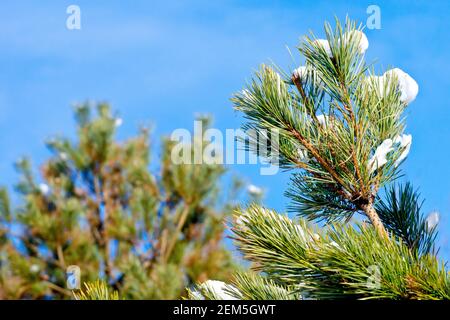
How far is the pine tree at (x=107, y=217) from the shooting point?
295 inches

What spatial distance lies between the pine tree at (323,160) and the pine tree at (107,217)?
5731 millimetres

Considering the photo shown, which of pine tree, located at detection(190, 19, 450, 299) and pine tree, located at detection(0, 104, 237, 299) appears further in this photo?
pine tree, located at detection(0, 104, 237, 299)

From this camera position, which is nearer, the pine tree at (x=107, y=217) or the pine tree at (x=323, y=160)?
the pine tree at (x=323, y=160)

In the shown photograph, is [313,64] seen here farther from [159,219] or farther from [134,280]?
[159,219]

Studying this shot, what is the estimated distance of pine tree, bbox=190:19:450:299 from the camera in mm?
1199

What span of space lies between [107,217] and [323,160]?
7031 mm

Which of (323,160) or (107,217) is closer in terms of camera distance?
(323,160)

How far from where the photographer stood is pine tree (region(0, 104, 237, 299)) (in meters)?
7.48

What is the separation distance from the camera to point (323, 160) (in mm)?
1291

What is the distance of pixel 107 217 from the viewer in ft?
26.5

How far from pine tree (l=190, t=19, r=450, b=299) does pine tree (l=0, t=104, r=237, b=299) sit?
5731 mm
